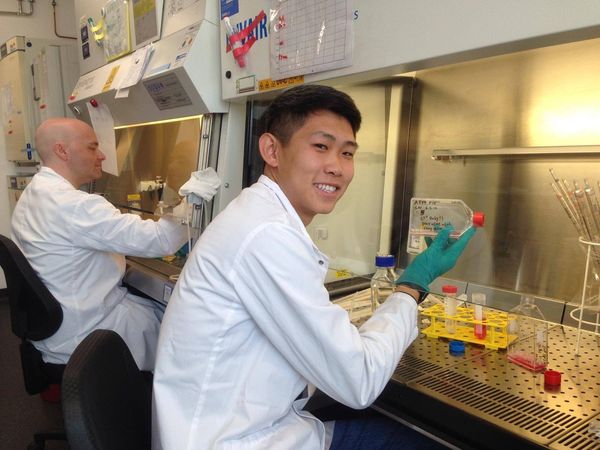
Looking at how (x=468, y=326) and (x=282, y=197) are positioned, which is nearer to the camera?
(x=282, y=197)

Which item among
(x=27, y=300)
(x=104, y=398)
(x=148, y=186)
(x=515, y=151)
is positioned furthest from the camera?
(x=148, y=186)

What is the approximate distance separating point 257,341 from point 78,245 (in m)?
1.08

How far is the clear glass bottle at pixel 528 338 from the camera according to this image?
3.28ft

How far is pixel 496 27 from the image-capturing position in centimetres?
81

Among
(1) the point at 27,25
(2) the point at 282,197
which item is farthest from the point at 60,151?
(1) the point at 27,25

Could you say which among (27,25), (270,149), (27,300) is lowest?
(27,300)

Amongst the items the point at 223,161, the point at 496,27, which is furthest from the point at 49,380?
the point at 496,27

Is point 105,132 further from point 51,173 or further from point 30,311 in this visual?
point 30,311

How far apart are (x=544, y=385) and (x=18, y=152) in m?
3.65

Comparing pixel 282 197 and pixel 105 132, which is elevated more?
pixel 105 132

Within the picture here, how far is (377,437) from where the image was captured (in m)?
1.06

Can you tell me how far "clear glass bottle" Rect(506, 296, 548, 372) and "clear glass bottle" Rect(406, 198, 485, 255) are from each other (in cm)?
24

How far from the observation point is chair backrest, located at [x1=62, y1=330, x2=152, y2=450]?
63 centimetres

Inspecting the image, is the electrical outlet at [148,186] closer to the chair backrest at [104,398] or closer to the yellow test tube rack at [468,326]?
the chair backrest at [104,398]
